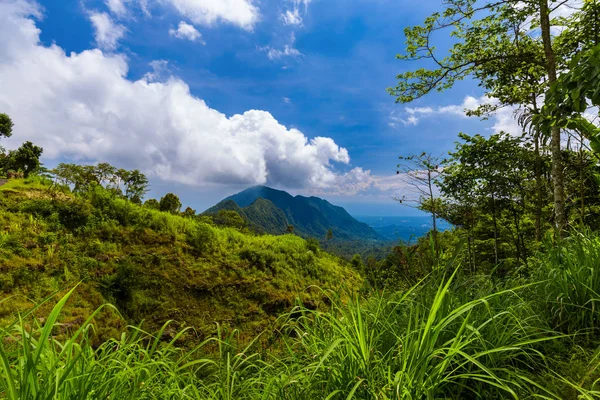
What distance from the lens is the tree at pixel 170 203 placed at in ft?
43.9

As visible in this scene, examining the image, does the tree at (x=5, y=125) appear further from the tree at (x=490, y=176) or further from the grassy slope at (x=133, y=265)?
the tree at (x=490, y=176)

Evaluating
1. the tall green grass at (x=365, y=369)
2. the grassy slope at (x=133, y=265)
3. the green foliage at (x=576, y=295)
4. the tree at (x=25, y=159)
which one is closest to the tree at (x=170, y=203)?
the grassy slope at (x=133, y=265)

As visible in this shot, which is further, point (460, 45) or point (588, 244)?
point (460, 45)

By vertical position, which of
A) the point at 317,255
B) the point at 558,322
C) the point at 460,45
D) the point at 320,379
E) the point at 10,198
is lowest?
the point at 317,255

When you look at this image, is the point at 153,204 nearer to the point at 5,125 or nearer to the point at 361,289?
the point at 361,289

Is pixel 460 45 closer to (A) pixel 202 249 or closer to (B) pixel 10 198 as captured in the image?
(A) pixel 202 249

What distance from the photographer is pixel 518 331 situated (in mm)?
1603

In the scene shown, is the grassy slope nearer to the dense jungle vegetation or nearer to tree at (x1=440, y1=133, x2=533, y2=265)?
the dense jungle vegetation

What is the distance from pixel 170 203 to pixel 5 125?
23.1m

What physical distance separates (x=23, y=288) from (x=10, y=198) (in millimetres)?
3587

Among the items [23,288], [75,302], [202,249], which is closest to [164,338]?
[75,302]

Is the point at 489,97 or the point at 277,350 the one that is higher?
the point at 489,97

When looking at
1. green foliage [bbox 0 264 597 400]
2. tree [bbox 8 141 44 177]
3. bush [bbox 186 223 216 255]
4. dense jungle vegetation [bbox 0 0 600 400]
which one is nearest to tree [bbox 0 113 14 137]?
tree [bbox 8 141 44 177]

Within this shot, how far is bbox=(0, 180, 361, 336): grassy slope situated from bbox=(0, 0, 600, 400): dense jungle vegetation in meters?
0.05
